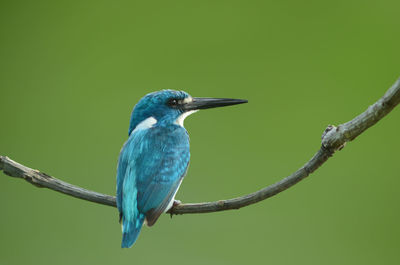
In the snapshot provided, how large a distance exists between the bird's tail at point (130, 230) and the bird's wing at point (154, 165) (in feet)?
0.16

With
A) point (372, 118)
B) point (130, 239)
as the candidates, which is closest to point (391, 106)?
point (372, 118)

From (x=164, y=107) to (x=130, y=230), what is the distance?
29.2 inches

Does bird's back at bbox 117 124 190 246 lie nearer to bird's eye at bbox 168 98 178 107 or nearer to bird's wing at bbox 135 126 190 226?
bird's wing at bbox 135 126 190 226

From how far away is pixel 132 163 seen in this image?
201 cm

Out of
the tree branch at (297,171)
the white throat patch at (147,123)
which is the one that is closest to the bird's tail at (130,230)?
the tree branch at (297,171)

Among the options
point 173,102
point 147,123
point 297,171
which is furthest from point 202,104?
point 297,171

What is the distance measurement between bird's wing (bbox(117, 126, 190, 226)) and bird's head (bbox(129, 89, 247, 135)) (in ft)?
0.30

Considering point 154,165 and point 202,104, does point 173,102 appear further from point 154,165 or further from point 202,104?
point 154,165

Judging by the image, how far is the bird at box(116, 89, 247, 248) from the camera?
73.0 inches

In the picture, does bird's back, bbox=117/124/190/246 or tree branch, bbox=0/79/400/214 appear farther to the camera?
bird's back, bbox=117/124/190/246

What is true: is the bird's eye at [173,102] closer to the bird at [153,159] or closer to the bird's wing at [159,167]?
the bird at [153,159]

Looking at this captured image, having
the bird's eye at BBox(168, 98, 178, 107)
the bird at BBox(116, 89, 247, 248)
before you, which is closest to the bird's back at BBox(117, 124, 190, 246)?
the bird at BBox(116, 89, 247, 248)

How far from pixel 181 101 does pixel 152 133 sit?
0.90 ft

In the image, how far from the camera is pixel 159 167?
2.01 metres
